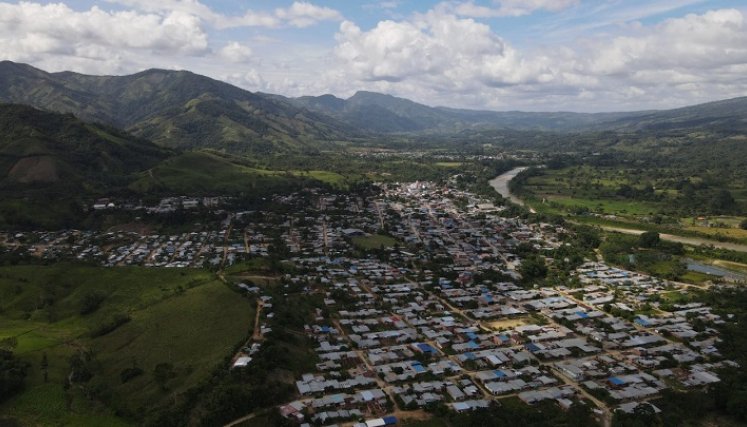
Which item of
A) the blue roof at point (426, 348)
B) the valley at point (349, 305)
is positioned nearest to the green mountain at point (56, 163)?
the valley at point (349, 305)

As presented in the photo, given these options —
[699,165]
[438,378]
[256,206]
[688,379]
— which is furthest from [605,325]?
[699,165]

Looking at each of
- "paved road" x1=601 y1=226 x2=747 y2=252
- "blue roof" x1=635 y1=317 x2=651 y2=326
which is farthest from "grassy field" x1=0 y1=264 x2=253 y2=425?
"paved road" x1=601 y1=226 x2=747 y2=252

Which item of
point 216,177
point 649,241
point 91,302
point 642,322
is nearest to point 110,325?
point 91,302

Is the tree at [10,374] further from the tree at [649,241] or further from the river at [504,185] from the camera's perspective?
the river at [504,185]

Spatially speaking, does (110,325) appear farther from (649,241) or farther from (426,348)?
(649,241)

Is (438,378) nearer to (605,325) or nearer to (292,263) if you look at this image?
(605,325)
